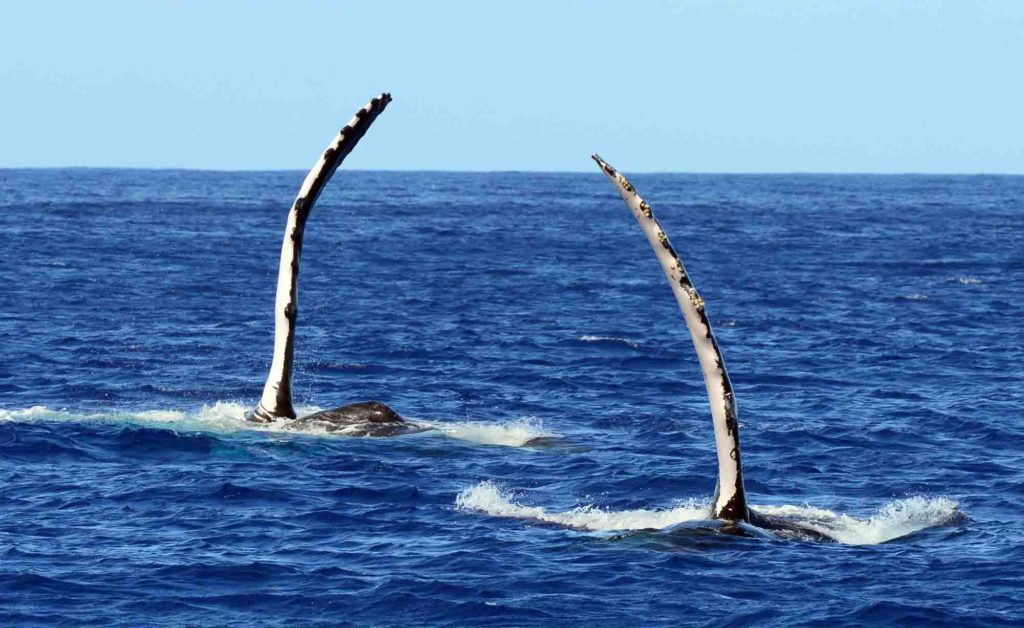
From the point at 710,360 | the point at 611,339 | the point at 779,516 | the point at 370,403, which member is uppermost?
the point at 710,360

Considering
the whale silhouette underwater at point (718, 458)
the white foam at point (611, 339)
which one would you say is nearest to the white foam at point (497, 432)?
the whale silhouette underwater at point (718, 458)

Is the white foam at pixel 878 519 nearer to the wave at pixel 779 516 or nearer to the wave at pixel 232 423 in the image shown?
the wave at pixel 779 516

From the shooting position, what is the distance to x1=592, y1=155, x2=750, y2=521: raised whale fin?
18.3m

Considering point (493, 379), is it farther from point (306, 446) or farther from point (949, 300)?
point (949, 300)

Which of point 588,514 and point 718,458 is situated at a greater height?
point 718,458

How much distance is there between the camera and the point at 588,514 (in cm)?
2139

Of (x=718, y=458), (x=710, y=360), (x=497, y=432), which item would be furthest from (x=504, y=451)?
(x=710, y=360)

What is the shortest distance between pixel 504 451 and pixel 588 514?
467cm

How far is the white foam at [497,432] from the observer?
26.8m

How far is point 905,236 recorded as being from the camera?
90.5 metres

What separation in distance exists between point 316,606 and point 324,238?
223 feet

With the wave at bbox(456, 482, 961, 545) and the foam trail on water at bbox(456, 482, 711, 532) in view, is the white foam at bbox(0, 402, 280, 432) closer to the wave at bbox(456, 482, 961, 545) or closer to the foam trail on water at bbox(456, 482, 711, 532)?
the foam trail on water at bbox(456, 482, 711, 532)

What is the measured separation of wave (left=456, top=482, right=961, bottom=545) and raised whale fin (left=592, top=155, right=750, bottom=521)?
0.60 m

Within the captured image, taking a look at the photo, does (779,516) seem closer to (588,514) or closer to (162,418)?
(588,514)
